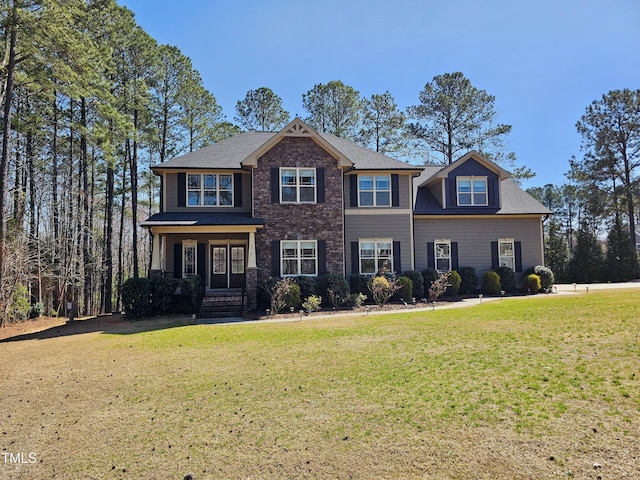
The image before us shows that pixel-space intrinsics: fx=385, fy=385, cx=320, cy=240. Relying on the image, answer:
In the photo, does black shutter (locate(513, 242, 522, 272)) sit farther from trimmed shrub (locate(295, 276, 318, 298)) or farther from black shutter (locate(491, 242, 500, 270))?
trimmed shrub (locate(295, 276, 318, 298))

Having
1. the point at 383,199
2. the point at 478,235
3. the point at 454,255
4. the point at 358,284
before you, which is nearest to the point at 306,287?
the point at 358,284

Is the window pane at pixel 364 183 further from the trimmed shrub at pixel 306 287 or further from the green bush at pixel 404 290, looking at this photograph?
the trimmed shrub at pixel 306 287

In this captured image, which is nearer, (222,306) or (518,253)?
(222,306)

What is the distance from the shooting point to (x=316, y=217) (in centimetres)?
1738

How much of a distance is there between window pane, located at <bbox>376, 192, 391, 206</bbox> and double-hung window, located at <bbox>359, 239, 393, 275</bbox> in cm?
178

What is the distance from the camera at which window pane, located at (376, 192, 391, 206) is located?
1845 cm

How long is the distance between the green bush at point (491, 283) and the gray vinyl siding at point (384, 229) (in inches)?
159

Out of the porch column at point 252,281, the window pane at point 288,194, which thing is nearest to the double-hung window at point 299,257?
the porch column at point 252,281

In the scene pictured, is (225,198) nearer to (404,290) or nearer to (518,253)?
(404,290)

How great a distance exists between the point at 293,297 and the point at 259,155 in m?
6.58

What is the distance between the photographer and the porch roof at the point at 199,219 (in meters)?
15.7

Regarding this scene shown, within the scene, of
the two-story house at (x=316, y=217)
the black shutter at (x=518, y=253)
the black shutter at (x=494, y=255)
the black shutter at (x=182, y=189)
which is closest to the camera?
the two-story house at (x=316, y=217)

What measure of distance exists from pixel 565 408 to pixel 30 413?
7.05 m

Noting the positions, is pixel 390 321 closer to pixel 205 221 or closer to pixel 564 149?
pixel 205 221
